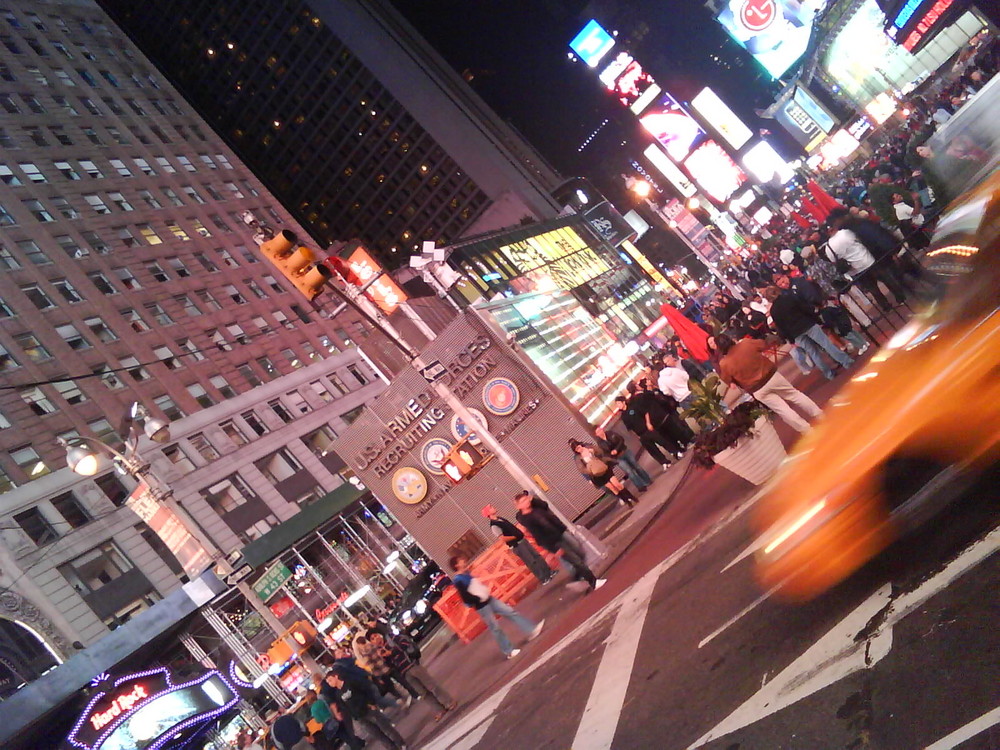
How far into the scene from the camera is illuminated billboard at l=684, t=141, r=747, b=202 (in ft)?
185

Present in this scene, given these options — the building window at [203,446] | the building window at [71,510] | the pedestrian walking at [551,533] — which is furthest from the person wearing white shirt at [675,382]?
the building window at [203,446]

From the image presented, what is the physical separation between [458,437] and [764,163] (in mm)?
48688

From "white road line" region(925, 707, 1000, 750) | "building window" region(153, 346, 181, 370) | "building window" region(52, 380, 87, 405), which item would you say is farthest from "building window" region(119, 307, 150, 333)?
"white road line" region(925, 707, 1000, 750)

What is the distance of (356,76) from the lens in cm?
11812

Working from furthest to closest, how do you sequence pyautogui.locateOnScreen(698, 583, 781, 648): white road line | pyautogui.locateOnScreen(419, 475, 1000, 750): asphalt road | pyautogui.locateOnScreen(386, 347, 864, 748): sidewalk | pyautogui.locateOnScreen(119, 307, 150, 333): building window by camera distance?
1. pyautogui.locateOnScreen(119, 307, 150, 333): building window
2. pyautogui.locateOnScreen(386, 347, 864, 748): sidewalk
3. pyautogui.locateOnScreen(698, 583, 781, 648): white road line
4. pyautogui.locateOnScreen(419, 475, 1000, 750): asphalt road

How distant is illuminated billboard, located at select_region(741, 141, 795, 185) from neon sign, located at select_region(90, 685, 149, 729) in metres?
59.6

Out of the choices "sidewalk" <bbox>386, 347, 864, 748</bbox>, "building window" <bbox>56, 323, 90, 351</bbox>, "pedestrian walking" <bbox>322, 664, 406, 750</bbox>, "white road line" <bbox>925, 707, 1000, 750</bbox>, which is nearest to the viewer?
"white road line" <bbox>925, 707, 1000, 750</bbox>

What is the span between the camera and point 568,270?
5462cm

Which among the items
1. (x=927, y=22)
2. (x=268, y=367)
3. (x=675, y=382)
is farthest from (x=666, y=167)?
(x=675, y=382)

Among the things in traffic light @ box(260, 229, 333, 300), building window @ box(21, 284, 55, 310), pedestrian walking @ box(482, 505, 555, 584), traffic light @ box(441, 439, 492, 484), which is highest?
building window @ box(21, 284, 55, 310)

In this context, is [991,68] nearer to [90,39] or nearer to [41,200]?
[41,200]

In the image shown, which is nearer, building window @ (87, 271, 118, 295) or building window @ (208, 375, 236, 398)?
building window @ (87, 271, 118, 295)

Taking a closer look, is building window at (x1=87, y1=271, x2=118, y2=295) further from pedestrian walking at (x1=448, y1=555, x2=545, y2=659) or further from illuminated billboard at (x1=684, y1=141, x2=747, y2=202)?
illuminated billboard at (x1=684, y1=141, x2=747, y2=202)

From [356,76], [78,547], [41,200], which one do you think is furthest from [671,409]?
Answer: [356,76]
